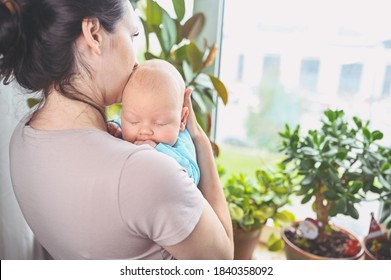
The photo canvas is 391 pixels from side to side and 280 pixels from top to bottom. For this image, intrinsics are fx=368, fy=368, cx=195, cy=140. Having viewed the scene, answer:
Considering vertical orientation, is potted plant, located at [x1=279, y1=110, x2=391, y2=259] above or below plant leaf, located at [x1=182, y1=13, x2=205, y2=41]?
below

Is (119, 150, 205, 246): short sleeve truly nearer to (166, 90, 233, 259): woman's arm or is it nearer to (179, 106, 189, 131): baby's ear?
(166, 90, 233, 259): woman's arm

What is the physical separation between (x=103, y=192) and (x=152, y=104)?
0.66ft

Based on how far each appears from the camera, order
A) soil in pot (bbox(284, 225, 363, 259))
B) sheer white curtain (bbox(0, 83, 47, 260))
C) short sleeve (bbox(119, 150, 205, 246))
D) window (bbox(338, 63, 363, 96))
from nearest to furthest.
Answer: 1. short sleeve (bbox(119, 150, 205, 246))
2. sheer white curtain (bbox(0, 83, 47, 260))
3. soil in pot (bbox(284, 225, 363, 259))
4. window (bbox(338, 63, 363, 96))

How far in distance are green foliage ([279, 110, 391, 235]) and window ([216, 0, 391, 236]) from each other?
0.20 metres

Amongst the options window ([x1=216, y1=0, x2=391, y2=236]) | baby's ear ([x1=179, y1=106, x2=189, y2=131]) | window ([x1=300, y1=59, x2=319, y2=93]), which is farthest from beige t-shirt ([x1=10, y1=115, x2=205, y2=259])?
window ([x1=300, y1=59, x2=319, y2=93])

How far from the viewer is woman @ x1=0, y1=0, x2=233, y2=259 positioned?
58 cm

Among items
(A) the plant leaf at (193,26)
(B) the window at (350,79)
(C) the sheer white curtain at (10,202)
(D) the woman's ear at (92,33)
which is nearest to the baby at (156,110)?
(D) the woman's ear at (92,33)

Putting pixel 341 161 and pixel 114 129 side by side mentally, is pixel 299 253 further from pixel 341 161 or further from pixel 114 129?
pixel 114 129

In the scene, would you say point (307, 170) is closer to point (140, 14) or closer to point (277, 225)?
point (277, 225)

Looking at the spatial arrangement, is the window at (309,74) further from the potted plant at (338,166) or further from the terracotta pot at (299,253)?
the terracotta pot at (299,253)

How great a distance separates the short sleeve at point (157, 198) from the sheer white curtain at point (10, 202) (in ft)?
1.92

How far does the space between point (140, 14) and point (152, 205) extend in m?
0.91

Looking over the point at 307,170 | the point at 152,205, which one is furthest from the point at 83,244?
the point at 307,170
